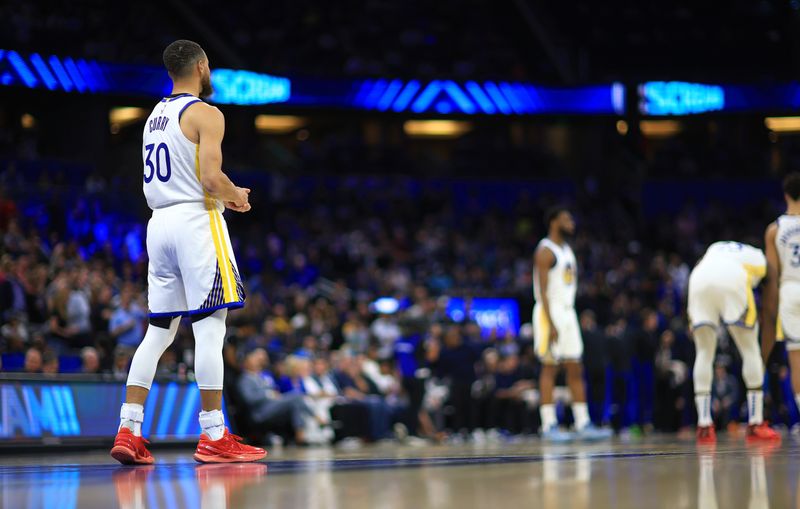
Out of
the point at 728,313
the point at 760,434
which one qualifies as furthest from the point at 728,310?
the point at 760,434

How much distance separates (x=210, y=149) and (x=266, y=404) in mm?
7871

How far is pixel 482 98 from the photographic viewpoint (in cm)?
2992

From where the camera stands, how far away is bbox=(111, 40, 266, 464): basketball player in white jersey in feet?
19.6

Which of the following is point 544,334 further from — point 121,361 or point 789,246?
point 121,361

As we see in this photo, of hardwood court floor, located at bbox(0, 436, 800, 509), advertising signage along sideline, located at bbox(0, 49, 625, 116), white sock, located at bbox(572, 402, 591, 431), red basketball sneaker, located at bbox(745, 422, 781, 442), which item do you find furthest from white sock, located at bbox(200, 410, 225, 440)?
advertising signage along sideline, located at bbox(0, 49, 625, 116)

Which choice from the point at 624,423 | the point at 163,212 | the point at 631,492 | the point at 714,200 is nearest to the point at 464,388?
the point at 624,423

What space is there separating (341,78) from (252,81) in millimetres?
2759

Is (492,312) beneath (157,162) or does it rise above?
above

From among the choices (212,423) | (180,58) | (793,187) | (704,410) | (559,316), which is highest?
(180,58)

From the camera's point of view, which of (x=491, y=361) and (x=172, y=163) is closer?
(x=172, y=163)

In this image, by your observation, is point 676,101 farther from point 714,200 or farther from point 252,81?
point 252,81

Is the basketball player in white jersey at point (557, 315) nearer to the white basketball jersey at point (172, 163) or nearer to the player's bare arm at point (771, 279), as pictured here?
the player's bare arm at point (771, 279)

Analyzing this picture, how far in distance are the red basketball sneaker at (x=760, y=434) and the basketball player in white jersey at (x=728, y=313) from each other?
10 mm

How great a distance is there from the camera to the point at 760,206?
29.8 meters
